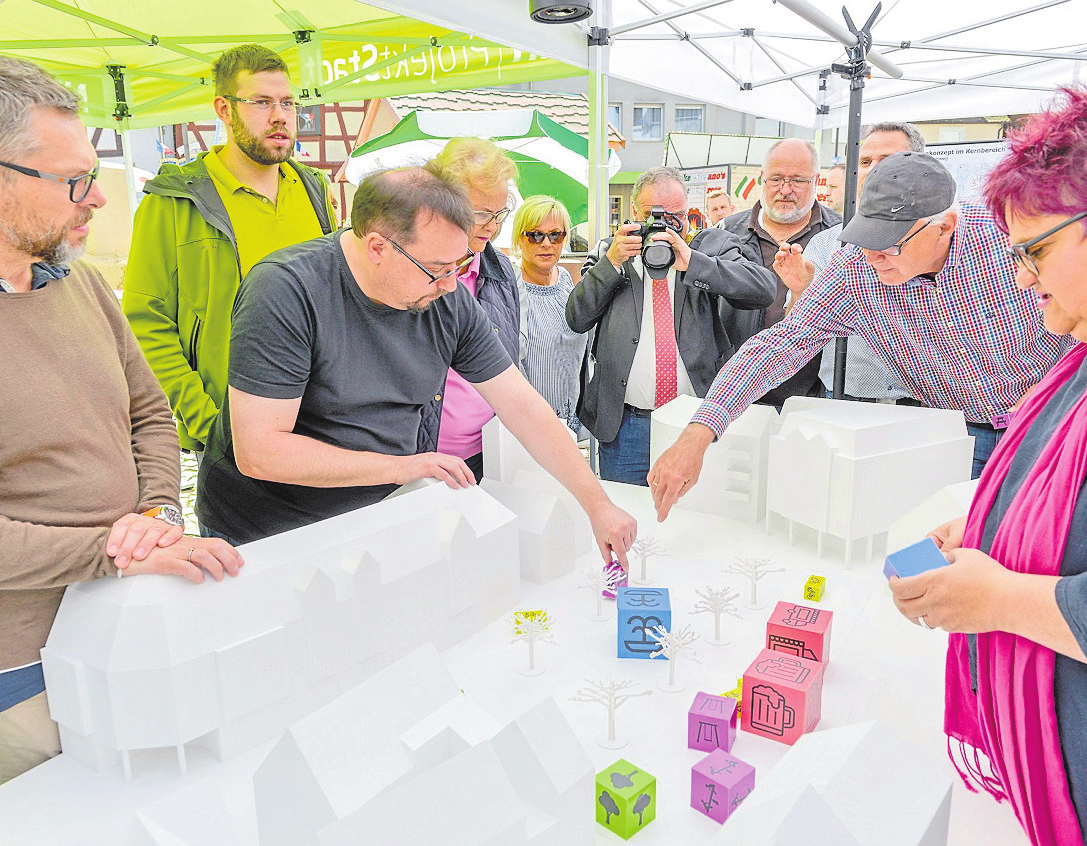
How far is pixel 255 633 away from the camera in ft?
3.67

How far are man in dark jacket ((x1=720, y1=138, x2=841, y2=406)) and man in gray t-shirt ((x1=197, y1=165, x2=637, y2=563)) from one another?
117 cm

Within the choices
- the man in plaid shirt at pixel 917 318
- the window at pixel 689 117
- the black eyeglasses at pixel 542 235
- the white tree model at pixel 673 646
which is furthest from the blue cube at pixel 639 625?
the window at pixel 689 117

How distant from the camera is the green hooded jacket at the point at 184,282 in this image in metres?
2.10

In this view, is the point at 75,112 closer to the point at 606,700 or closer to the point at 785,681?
the point at 606,700

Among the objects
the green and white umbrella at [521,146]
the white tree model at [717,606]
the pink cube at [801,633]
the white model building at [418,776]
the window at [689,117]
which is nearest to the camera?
the white model building at [418,776]

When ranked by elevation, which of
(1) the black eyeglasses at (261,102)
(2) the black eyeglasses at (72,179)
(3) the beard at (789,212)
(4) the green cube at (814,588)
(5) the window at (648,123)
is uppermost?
(5) the window at (648,123)

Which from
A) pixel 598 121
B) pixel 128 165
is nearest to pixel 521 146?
pixel 598 121

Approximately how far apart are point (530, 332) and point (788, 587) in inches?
52.9

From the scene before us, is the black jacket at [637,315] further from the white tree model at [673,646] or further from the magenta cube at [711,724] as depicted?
the magenta cube at [711,724]

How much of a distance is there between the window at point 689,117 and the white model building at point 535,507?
16290mm

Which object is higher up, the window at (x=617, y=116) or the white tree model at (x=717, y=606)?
the window at (x=617, y=116)

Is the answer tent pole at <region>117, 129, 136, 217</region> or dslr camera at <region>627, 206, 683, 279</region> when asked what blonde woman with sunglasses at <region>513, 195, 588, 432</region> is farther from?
tent pole at <region>117, 129, 136, 217</region>

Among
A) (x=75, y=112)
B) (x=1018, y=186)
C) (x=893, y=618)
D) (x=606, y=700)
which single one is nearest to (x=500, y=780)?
(x=606, y=700)

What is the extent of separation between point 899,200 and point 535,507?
100 centimetres
